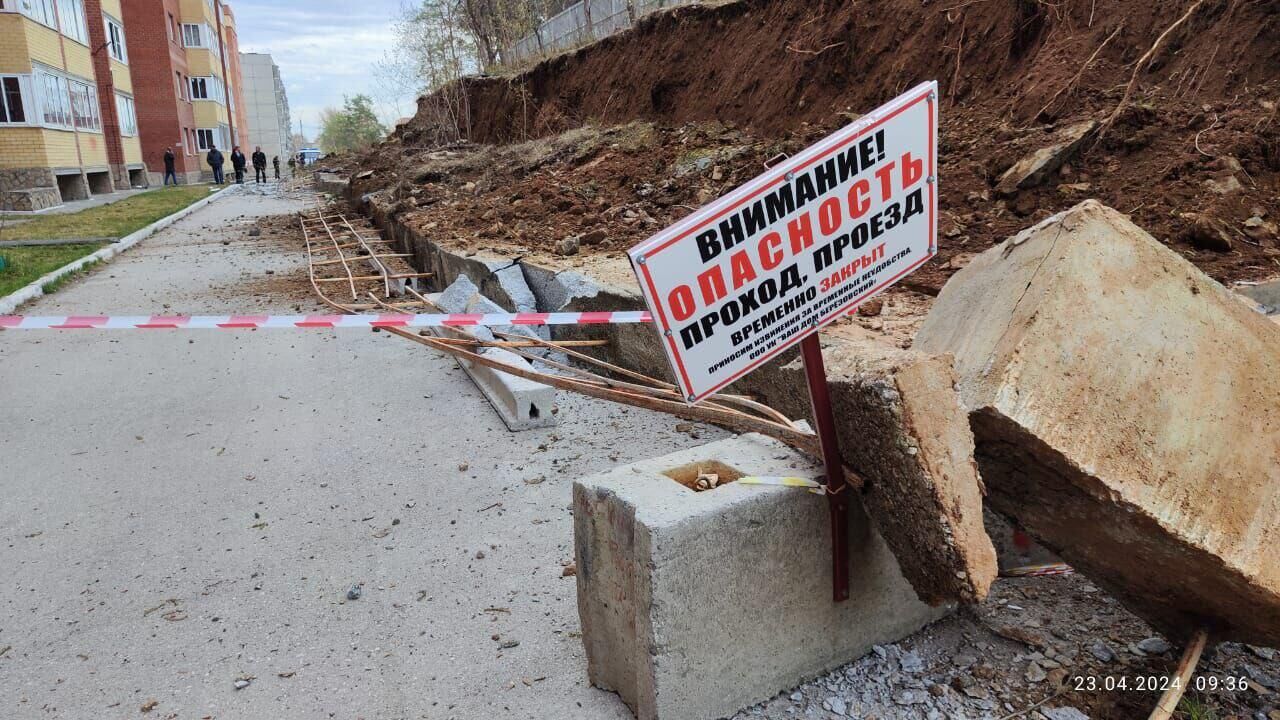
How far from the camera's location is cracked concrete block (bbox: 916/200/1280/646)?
2.19 meters

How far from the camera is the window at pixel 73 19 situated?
25547mm

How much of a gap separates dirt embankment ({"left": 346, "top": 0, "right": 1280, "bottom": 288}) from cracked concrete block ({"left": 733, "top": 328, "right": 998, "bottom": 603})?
11.2 ft

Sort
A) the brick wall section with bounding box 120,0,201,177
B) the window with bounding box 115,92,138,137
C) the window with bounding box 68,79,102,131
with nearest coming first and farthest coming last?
the window with bounding box 68,79,102,131 < the window with bounding box 115,92,138,137 < the brick wall section with bounding box 120,0,201,177

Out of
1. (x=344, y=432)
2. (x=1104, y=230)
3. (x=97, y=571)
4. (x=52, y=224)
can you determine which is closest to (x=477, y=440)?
(x=344, y=432)

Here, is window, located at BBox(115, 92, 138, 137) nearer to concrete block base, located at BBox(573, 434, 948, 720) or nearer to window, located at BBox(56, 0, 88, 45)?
window, located at BBox(56, 0, 88, 45)

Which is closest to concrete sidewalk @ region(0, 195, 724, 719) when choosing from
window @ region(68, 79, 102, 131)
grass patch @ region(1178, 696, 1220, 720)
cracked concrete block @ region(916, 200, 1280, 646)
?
cracked concrete block @ region(916, 200, 1280, 646)

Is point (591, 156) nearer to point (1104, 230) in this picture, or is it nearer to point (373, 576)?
point (373, 576)

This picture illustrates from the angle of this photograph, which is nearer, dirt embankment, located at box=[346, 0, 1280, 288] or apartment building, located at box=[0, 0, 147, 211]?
dirt embankment, located at box=[346, 0, 1280, 288]

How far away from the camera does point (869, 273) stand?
2301mm

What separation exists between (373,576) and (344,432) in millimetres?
2105

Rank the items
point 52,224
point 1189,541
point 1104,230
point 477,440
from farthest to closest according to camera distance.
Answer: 1. point 52,224
2. point 477,440
3. point 1104,230
4. point 1189,541

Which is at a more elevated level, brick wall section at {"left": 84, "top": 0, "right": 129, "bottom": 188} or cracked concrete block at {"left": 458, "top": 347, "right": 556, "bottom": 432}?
brick wall section at {"left": 84, "top": 0, "right": 129, "bottom": 188}

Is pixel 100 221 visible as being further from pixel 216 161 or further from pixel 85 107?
pixel 216 161
